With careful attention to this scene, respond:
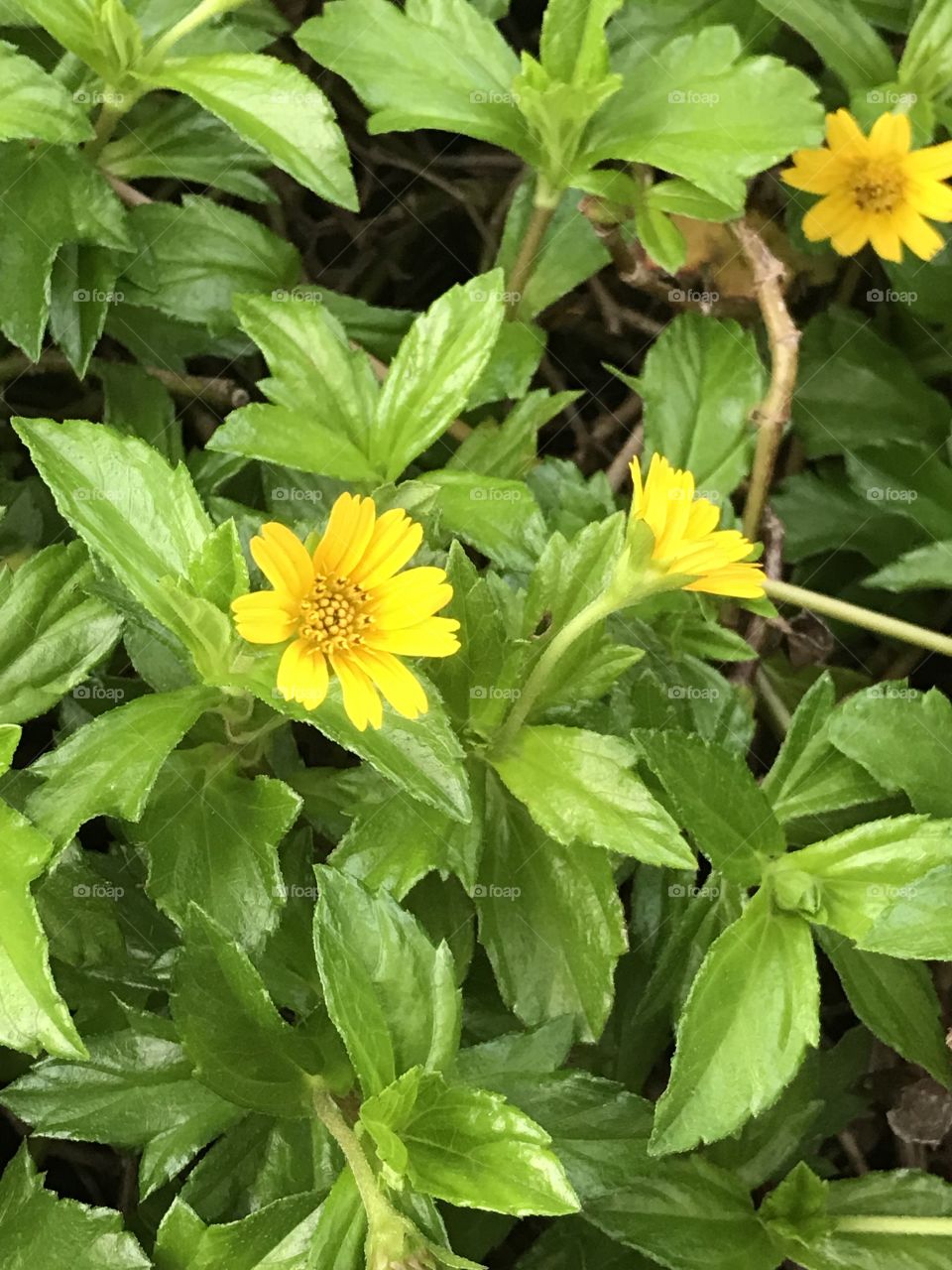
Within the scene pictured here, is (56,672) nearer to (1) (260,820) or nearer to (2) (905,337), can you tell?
(1) (260,820)

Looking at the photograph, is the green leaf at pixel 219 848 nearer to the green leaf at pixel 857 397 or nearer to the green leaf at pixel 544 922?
the green leaf at pixel 544 922

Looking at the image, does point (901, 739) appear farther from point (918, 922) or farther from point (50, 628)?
point (50, 628)

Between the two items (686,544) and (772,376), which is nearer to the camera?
(686,544)

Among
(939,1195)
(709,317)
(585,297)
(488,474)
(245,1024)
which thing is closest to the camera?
(245,1024)

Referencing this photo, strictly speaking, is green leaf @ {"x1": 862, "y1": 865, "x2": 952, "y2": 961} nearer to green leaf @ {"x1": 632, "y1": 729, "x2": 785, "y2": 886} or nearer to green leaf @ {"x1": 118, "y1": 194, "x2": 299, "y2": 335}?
green leaf @ {"x1": 632, "y1": 729, "x2": 785, "y2": 886}

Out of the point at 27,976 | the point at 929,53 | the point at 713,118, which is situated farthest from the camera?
the point at 929,53

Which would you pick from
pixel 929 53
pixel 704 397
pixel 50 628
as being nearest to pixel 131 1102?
pixel 50 628

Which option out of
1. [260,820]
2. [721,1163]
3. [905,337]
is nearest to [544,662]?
[260,820]

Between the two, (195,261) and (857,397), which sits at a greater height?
(195,261)
